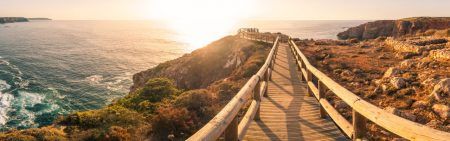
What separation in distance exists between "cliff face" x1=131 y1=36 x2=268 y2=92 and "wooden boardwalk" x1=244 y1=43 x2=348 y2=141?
17.7 metres

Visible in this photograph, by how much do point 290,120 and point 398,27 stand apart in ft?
214

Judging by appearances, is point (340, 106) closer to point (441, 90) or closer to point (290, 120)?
point (441, 90)

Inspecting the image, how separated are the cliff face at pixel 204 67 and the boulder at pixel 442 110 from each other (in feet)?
65.1

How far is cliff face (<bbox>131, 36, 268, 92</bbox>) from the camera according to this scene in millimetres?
30389

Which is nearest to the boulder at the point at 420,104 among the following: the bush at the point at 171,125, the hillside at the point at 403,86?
the hillside at the point at 403,86

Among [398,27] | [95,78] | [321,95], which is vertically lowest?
[95,78]

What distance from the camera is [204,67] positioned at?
3331 centimetres

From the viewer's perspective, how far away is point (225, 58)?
3497 cm

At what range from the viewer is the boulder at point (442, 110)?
815 cm

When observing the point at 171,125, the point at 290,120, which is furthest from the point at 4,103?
the point at 290,120

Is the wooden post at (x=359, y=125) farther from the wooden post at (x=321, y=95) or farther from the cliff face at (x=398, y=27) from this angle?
the cliff face at (x=398, y=27)

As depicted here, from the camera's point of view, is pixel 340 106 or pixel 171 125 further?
pixel 340 106

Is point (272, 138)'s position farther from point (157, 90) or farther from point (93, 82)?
point (93, 82)

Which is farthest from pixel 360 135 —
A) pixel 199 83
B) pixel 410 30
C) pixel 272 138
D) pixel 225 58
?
pixel 410 30
